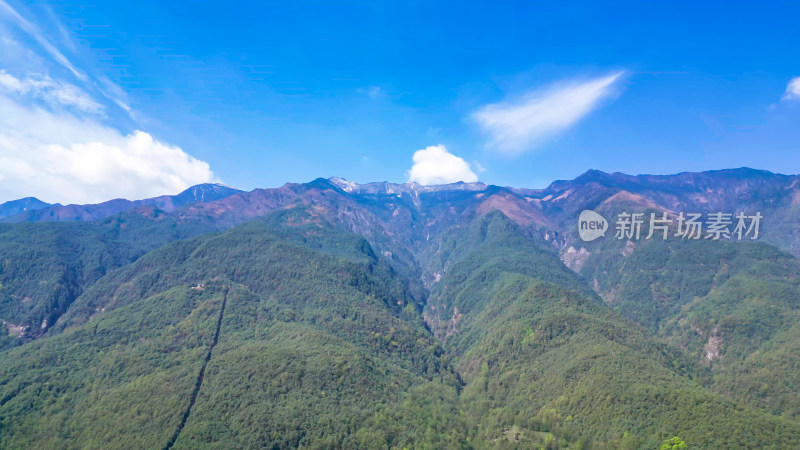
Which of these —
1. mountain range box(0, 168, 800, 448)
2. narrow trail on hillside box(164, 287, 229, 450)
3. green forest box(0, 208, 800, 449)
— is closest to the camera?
green forest box(0, 208, 800, 449)

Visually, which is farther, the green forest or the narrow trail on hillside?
the narrow trail on hillside

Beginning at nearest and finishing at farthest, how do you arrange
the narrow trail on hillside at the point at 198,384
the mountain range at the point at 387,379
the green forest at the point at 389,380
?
the green forest at the point at 389,380
the mountain range at the point at 387,379
the narrow trail on hillside at the point at 198,384

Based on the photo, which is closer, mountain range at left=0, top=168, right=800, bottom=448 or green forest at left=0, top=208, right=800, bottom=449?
green forest at left=0, top=208, right=800, bottom=449

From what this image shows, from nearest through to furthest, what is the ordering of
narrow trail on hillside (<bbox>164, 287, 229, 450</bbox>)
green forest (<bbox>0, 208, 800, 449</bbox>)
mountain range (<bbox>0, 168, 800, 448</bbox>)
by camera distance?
green forest (<bbox>0, 208, 800, 449</bbox>) → mountain range (<bbox>0, 168, 800, 448</bbox>) → narrow trail on hillside (<bbox>164, 287, 229, 450</bbox>)

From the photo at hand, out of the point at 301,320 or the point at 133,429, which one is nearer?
the point at 133,429

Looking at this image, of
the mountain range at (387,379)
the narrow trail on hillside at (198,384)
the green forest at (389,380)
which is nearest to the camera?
the green forest at (389,380)

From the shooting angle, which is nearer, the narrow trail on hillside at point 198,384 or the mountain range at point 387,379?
the mountain range at point 387,379

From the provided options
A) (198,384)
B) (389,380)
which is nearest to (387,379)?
(389,380)

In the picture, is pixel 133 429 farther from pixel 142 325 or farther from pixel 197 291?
pixel 197 291

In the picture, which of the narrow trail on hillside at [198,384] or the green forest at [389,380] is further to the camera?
the narrow trail on hillside at [198,384]

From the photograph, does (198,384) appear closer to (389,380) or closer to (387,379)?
(387,379)

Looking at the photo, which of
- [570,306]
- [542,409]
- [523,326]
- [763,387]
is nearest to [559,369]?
[542,409]
